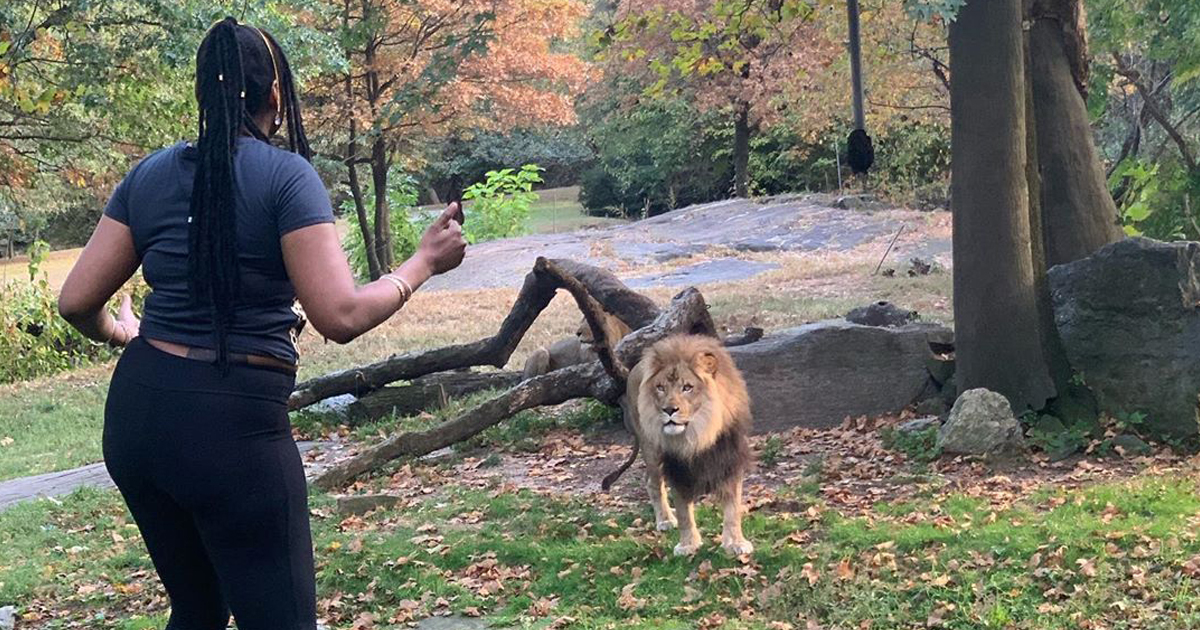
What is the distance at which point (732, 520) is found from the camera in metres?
6.11

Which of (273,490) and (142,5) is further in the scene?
(142,5)

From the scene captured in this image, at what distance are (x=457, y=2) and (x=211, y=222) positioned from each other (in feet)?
56.6

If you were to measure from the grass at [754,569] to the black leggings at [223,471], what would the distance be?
8.78 feet

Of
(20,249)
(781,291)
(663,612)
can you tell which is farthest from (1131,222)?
(20,249)

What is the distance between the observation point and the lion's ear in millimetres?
6113

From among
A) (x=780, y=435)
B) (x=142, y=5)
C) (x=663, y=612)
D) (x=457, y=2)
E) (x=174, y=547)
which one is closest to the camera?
(x=174, y=547)

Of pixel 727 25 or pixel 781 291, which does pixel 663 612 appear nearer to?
pixel 727 25

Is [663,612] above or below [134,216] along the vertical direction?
below

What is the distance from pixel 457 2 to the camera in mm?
19453

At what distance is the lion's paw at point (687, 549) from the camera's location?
6098mm

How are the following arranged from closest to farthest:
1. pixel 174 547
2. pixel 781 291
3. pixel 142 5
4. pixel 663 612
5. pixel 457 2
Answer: pixel 174 547
pixel 663 612
pixel 142 5
pixel 781 291
pixel 457 2

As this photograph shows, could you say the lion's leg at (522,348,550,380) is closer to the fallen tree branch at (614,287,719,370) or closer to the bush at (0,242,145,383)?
the fallen tree branch at (614,287,719,370)

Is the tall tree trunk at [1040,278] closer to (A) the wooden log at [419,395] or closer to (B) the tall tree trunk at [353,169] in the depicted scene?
(A) the wooden log at [419,395]

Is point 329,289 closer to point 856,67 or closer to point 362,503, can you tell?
point 362,503
